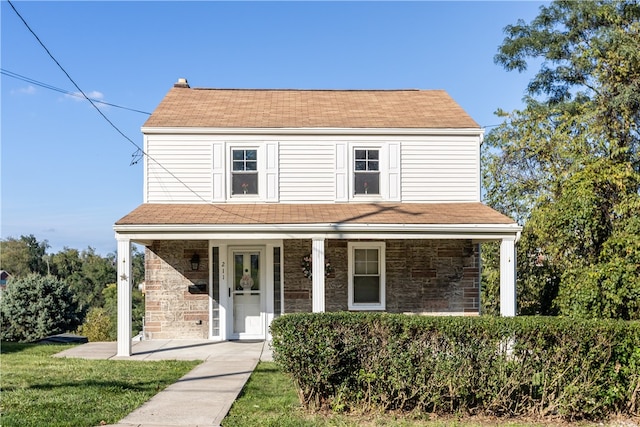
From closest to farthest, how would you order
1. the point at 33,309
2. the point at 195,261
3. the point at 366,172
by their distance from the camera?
1. the point at 195,261
2. the point at 366,172
3. the point at 33,309

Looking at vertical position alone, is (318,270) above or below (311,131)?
below

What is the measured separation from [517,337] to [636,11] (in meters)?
16.9

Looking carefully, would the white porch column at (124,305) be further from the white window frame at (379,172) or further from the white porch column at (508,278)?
the white porch column at (508,278)

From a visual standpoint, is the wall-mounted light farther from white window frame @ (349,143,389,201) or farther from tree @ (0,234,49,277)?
tree @ (0,234,49,277)

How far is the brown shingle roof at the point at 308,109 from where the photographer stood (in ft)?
45.7

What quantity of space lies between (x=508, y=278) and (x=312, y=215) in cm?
429

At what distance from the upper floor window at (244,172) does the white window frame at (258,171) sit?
2.1 inches

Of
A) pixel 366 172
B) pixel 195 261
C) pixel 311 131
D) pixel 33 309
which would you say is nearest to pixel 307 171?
pixel 311 131

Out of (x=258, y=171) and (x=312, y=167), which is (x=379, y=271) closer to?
(x=312, y=167)

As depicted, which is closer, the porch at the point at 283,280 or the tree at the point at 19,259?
the porch at the point at 283,280

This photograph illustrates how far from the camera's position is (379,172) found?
45.0ft

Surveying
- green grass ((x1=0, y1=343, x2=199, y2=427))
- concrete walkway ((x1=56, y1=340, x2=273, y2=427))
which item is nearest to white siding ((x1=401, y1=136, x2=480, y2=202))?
concrete walkway ((x1=56, y1=340, x2=273, y2=427))

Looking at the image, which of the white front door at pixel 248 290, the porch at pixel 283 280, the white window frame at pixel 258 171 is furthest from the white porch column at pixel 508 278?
the white window frame at pixel 258 171

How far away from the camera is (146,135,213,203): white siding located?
1332 cm
